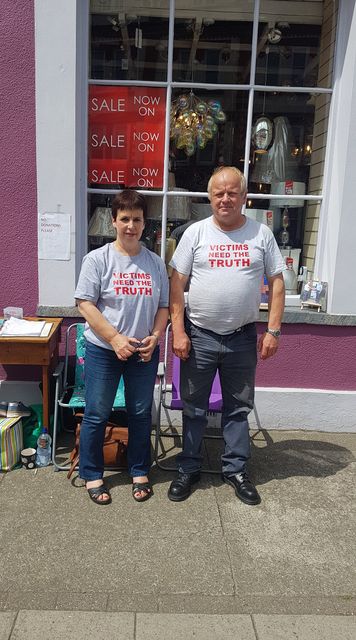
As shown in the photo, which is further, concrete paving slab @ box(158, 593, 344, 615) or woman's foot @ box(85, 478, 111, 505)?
woman's foot @ box(85, 478, 111, 505)

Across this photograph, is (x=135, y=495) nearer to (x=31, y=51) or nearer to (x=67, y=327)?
(x=67, y=327)

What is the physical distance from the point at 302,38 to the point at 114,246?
101 inches

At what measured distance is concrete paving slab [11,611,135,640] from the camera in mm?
2191

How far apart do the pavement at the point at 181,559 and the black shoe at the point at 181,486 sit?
49 millimetres

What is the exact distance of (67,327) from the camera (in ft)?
13.3

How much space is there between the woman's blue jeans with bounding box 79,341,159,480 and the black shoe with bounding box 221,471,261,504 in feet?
1.85

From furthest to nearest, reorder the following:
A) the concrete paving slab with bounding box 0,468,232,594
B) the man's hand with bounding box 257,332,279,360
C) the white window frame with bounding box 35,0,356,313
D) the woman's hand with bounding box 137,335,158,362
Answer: the white window frame with bounding box 35,0,356,313 → the man's hand with bounding box 257,332,279,360 → the woman's hand with bounding box 137,335,158,362 → the concrete paving slab with bounding box 0,468,232,594

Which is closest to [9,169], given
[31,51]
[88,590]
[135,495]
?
[31,51]

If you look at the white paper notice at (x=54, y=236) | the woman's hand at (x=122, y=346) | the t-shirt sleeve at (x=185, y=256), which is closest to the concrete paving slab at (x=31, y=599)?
the woman's hand at (x=122, y=346)

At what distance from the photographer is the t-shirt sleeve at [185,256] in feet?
9.81

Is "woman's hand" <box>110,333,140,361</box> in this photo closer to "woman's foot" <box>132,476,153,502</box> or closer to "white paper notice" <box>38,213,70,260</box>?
"woman's foot" <box>132,476,153,502</box>

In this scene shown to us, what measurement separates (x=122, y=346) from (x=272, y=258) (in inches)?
38.9

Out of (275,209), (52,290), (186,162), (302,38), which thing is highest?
(302,38)

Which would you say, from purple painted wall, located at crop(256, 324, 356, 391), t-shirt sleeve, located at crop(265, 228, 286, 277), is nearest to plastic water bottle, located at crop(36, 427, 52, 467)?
purple painted wall, located at crop(256, 324, 356, 391)
